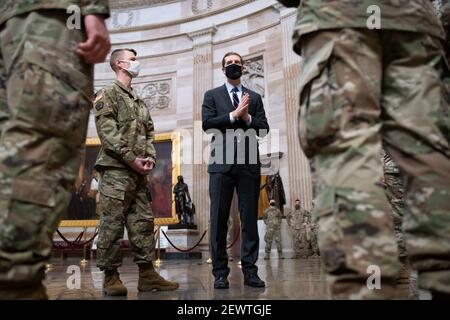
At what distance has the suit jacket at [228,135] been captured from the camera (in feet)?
10.4

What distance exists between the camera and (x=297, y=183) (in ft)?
37.0

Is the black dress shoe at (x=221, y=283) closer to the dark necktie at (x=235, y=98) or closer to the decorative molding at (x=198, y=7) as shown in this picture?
the dark necktie at (x=235, y=98)

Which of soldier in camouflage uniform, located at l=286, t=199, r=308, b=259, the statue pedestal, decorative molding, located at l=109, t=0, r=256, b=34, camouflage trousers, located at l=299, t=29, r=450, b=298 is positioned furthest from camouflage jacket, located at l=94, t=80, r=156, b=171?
decorative molding, located at l=109, t=0, r=256, b=34

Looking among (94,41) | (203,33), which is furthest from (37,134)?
(203,33)

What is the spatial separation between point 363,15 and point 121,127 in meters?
2.20

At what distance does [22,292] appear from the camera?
129cm

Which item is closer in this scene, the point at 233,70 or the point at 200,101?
the point at 233,70

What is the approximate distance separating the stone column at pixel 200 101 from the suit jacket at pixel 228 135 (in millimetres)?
9919

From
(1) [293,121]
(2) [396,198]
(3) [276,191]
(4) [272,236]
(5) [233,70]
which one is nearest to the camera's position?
(5) [233,70]

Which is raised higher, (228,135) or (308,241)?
(228,135)

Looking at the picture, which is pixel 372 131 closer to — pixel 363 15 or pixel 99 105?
pixel 363 15

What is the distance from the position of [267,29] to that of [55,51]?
Answer: 506 inches

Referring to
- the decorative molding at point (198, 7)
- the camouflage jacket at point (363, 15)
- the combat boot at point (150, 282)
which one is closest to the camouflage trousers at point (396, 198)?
the combat boot at point (150, 282)

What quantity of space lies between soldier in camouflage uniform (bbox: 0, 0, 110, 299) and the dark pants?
1728 mm
